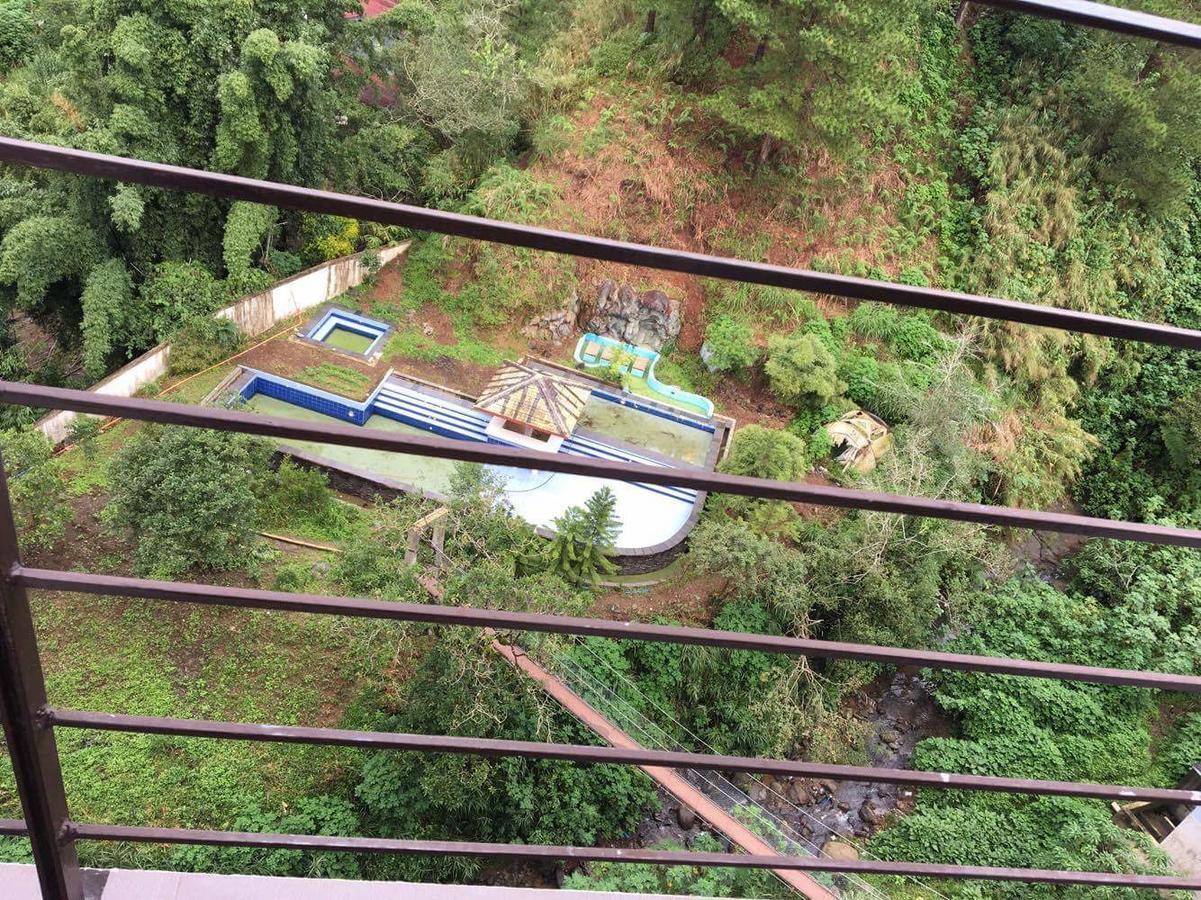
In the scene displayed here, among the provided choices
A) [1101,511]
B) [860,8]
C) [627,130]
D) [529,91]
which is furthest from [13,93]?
[1101,511]

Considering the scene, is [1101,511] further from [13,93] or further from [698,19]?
[13,93]

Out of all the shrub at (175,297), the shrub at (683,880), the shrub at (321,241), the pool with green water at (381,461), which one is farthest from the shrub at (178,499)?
the shrub at (321,241)

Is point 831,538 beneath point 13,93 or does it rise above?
beneath

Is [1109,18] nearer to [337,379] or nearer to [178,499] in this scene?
[178,499]

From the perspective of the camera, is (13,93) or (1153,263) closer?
(13,93)

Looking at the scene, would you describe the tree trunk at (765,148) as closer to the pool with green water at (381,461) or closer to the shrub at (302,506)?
the pool with green water at (381,461)

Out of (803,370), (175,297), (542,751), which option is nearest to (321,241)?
(175,297)
